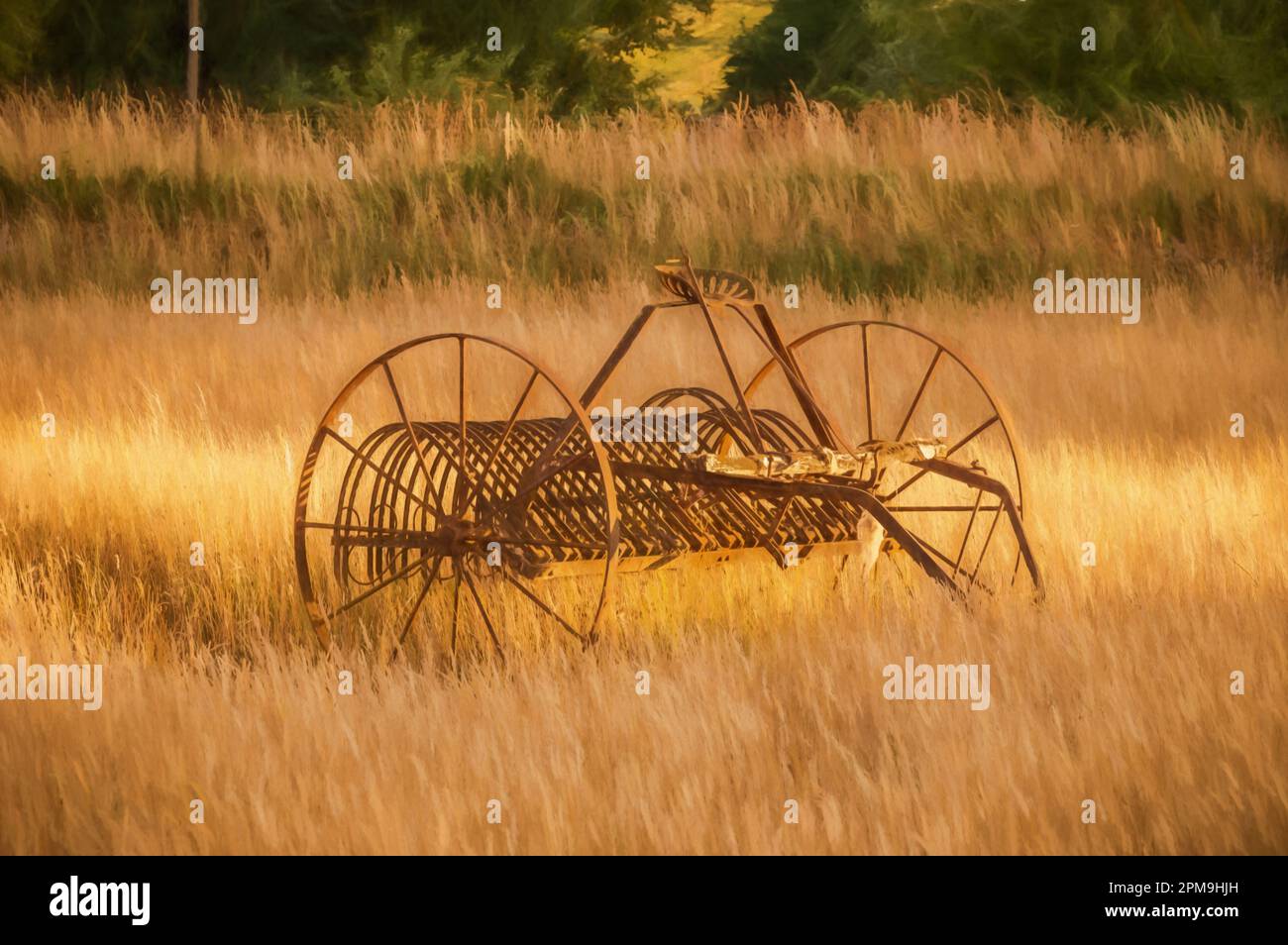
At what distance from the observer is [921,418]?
7895 millimetres

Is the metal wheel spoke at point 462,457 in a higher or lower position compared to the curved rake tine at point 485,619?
higher

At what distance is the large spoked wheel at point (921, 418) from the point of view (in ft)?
18.6

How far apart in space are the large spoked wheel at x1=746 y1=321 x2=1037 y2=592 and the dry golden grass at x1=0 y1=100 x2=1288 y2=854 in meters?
0.17

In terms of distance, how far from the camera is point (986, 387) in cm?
505

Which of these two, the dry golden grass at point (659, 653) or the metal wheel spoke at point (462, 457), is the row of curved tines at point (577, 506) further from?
the dry golden grass at point (659, 653)

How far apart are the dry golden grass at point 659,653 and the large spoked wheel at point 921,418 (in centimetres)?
17

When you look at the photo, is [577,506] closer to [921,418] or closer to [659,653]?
[659,653]

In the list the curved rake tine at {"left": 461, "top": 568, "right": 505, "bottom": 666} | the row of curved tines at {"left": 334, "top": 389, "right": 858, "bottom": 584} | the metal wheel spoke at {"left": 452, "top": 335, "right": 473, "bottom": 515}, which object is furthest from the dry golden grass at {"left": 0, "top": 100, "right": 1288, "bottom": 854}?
the metal wheel spoke at {"left": 452, "top": 335, "right": 473, "bottom": 515}

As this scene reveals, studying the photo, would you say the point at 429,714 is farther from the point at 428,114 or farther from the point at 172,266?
the point at 428,114

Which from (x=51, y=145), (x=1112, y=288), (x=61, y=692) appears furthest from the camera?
(x=51, y=145)

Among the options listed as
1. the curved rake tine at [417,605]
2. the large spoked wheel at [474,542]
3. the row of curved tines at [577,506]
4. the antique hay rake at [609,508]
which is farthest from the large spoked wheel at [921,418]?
the curved rake tine at [417,605]

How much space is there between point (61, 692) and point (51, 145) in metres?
9.83

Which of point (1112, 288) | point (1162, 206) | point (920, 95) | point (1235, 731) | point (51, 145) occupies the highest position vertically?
point (920, 95)

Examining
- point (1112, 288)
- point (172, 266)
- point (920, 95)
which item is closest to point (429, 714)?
point (1112, 288)
